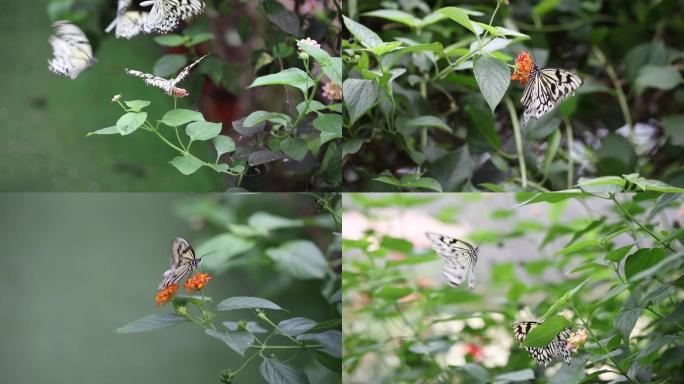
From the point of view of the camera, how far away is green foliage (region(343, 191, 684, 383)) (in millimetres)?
770

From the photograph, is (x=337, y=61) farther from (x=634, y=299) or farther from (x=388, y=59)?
(x=634, y=299)

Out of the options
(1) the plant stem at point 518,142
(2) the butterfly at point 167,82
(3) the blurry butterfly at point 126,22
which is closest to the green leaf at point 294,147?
(2) the butterfly at point 167,82

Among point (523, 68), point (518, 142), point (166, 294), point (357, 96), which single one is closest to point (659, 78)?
point (518, 142)

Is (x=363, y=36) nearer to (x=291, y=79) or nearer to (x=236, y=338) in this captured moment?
(x=291, y=79)

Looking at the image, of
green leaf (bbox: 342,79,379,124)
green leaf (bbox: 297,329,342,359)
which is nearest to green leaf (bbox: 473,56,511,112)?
green leaf (bbox: 342,79,379,124)

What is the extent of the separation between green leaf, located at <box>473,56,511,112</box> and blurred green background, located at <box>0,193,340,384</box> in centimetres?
25

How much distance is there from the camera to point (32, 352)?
85 cm

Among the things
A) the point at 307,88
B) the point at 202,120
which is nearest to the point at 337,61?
the point at 307,88

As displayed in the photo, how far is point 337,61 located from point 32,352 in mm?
512

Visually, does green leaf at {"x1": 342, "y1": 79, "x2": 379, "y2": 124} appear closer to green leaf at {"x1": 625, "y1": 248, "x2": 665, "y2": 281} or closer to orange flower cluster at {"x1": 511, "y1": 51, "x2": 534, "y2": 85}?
orange flower cluster at {"x1": 511, "y1": 51, "x2": 534, "y2": 85}

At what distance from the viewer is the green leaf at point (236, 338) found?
31.1 inches

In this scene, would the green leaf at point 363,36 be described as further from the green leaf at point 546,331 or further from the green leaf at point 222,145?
the green leaf at point 546,331

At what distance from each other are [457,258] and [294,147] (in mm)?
246

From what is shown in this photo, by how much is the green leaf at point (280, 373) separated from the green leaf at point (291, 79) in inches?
12.6
